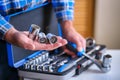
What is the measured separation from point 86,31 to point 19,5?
765mm

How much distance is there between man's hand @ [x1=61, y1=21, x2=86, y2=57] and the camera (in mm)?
831

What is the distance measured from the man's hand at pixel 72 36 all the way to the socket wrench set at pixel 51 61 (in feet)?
0.06

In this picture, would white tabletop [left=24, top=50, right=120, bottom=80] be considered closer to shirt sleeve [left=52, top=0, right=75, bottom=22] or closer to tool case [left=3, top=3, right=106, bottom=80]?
tool case [left=3, top=3, right=106, bottom=80]

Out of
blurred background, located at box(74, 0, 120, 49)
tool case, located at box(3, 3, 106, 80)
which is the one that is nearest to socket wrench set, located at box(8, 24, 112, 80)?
tool case, located at box(3, 3, 106, 80)

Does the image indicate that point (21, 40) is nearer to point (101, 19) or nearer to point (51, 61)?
point (51, 61)

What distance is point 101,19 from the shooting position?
4.37 feet

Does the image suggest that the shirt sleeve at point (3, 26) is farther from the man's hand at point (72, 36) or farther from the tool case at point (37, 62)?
the man's hand at point (72, 36)

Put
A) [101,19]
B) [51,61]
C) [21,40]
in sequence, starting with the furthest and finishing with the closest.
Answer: [101,19] < [51,61] < [21,40]

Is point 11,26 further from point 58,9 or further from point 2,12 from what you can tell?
point 58,9

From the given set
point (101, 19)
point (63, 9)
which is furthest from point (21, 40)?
point (101, 19)

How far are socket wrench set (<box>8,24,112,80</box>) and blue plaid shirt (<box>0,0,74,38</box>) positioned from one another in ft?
0.24

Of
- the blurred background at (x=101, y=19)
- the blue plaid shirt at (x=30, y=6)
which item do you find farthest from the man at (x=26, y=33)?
the blurred background at (x=101, y=19)

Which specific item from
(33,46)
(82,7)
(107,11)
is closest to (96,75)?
(33,46)

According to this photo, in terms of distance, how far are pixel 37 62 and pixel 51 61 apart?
43mm
